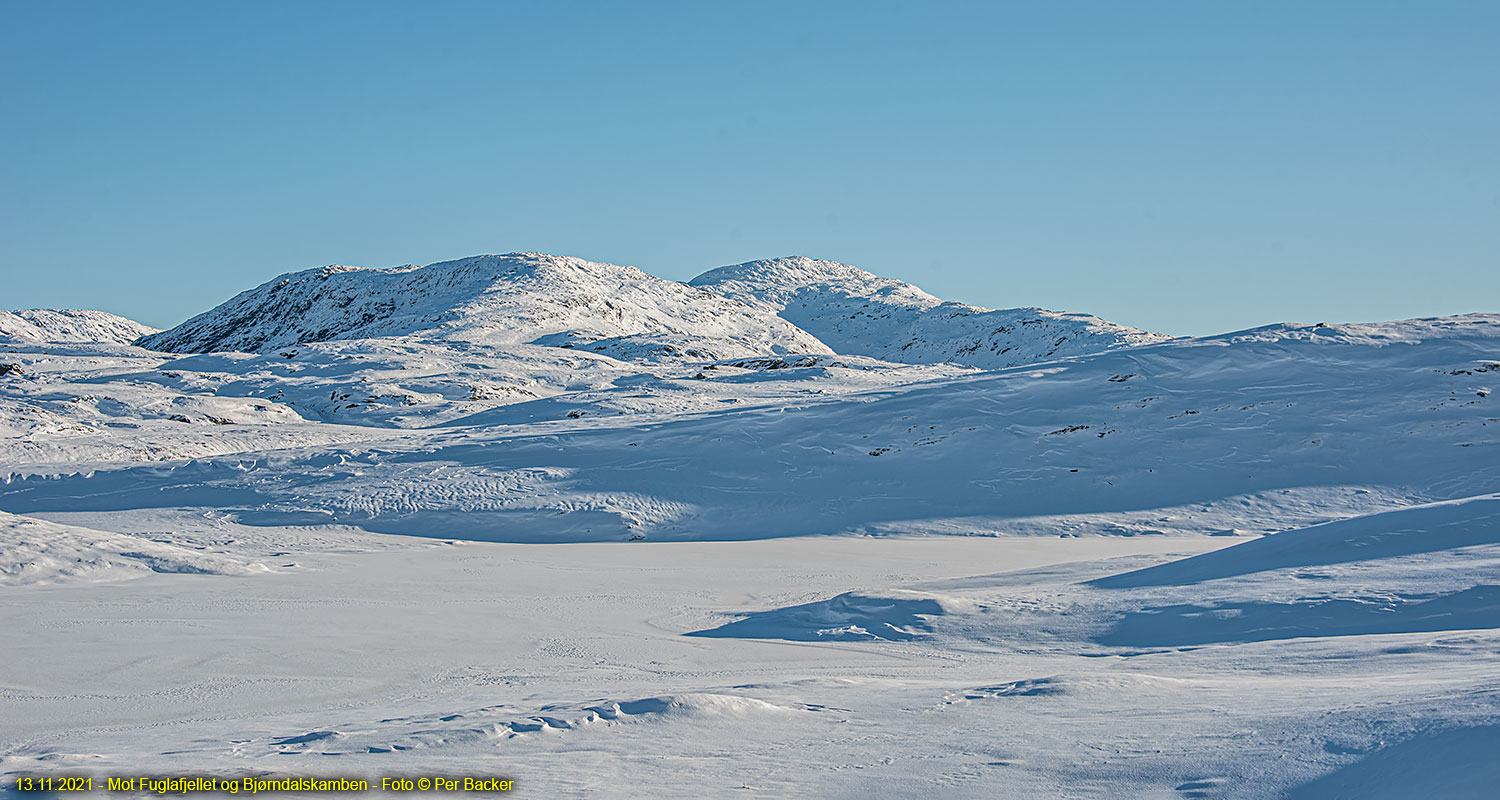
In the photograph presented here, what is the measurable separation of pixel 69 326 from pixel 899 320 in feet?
355

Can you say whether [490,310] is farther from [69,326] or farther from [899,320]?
[69,326]

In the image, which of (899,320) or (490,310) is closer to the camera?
(490,310)

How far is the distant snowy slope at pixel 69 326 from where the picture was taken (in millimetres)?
124938

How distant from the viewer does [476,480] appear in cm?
1734

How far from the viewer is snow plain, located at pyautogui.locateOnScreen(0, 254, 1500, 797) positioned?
4828mm

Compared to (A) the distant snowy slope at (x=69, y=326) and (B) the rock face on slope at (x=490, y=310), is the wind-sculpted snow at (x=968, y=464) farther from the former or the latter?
(A) the distant snowy slope at (x=69, y=326)

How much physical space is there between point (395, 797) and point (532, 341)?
55649mm

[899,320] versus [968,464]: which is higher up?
[899,320]

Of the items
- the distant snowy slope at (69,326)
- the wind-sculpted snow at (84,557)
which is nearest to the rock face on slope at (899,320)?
the wind-sculpted snow at (84,557)

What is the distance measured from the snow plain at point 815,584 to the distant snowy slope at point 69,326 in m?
115

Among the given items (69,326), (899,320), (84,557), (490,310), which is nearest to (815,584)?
(84,557)

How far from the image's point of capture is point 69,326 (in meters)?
135

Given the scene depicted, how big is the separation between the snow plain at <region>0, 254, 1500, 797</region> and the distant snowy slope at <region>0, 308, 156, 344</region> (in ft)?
376

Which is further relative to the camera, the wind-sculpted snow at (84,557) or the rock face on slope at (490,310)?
the rock face on slope at (490,310)
